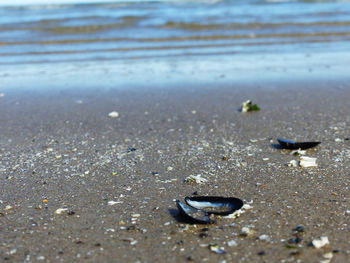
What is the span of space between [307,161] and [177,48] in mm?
8354

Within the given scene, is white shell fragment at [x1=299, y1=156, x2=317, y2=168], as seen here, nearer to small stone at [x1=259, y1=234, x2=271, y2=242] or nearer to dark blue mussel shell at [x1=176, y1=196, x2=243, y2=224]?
dark blue mussel shell at [x1=176, y1=196, x2=243, y2=224]

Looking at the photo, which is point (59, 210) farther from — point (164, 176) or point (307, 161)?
point (307, 161)

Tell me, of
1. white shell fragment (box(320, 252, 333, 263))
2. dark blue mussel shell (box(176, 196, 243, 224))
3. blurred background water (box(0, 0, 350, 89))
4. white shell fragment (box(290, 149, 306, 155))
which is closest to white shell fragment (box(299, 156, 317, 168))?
white shell fragment (box(290, 149, 306, 155))

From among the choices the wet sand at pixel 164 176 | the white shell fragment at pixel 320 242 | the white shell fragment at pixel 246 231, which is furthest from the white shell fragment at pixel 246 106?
the white shell fragment at pixel 320 242

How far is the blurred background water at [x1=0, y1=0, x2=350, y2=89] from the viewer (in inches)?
336

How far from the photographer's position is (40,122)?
5469 millimetres

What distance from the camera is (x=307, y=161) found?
3.70m

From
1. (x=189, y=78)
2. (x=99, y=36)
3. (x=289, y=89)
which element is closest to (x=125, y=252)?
(x=289, y=89)

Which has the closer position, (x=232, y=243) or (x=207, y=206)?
(x=232, y=243)

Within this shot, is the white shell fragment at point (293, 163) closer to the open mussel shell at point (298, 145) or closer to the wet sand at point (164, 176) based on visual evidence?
the wet sand at point (164, 176)

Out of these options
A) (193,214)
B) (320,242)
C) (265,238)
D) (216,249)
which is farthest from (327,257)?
(193,214)

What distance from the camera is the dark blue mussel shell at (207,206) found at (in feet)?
9.18

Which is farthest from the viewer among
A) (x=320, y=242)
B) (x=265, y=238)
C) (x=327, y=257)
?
(x=265, y=238)

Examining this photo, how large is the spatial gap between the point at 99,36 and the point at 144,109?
30.9ft
